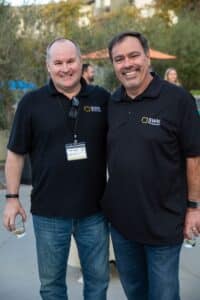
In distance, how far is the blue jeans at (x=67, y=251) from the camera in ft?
10.2

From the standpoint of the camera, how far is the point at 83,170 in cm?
303

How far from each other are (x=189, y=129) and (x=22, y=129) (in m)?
0.97

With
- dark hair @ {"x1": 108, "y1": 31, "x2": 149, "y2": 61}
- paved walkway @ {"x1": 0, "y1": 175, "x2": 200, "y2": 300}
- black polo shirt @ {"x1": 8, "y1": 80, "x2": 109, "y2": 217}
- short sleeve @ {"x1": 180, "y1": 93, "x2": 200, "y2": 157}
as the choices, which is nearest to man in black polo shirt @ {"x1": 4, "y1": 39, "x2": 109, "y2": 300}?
black polo shirt @ {"x1": 8, "y1": 80, "x2": 109, "y2": 217}

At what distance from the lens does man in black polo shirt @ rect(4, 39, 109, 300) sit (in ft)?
9.84

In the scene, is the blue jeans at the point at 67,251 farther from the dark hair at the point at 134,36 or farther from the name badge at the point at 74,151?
the dark hair at the point at 134,36

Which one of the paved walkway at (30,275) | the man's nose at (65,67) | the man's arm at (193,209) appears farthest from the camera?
the paved walkway at (30,275)

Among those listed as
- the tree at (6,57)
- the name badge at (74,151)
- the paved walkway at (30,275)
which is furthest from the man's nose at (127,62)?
the tree at (6,57)

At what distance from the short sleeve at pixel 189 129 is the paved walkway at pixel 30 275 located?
5.52ft

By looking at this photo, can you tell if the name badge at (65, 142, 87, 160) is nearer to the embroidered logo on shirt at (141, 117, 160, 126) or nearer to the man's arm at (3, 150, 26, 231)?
the man's arm at (3, 150, 26, 231)

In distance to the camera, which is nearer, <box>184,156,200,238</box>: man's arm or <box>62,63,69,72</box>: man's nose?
<box>184,156,200,238</box>: man's arm

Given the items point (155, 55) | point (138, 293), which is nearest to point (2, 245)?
point (138, 293)

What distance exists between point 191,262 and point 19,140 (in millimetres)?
2340

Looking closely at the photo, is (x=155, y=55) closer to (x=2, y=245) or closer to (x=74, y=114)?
(x=2, y=245)

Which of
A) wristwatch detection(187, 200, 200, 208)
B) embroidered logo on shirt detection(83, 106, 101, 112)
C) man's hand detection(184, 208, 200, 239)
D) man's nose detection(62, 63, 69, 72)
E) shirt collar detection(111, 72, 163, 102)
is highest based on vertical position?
man's nose detection(62, 63, 69, 72)
